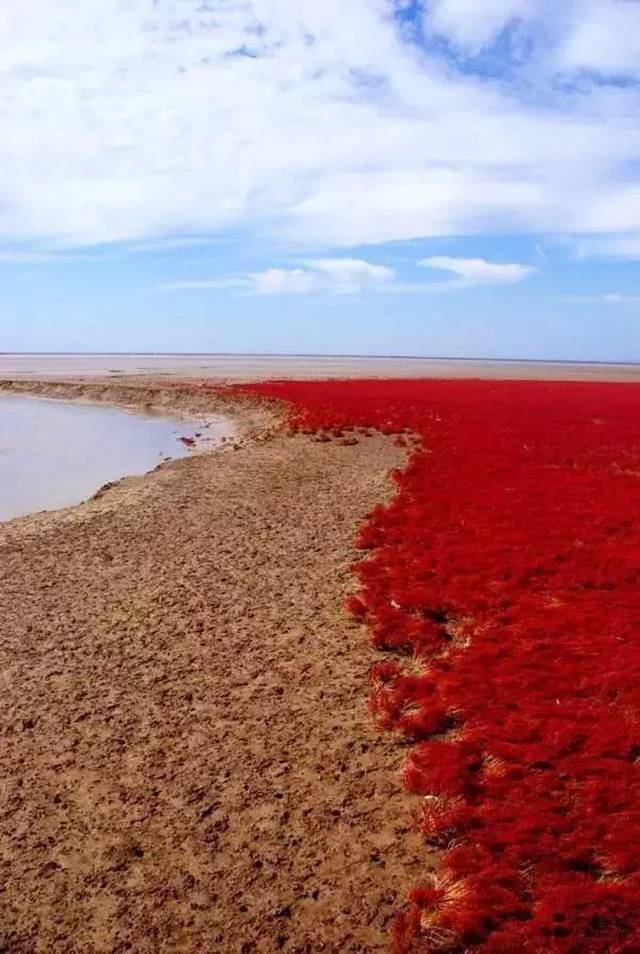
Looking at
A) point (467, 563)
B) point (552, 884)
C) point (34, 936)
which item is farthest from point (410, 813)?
point (467, 563)

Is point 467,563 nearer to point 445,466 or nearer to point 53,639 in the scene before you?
point 53,639

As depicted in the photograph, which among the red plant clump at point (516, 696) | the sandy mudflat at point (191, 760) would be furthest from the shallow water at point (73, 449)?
the red plant clump at point (516, 696)

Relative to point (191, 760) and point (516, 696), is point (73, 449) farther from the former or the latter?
point (516, 696)

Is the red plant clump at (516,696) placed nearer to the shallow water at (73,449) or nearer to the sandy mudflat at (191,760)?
the sandy mudflat at (191,760)

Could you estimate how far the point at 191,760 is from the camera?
7117mm

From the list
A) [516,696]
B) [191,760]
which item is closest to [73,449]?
[191,760]

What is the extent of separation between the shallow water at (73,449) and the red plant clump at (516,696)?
31.3 feet

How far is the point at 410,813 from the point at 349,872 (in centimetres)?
86

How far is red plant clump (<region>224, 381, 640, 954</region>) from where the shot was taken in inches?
201

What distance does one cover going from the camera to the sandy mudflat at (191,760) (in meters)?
5.24

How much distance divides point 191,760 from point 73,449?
25094mm

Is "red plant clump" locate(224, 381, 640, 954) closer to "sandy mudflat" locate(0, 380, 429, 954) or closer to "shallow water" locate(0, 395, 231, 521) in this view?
"sandy mudflat" locate(0, 380, 429, 954)

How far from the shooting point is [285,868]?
5645 millimetres

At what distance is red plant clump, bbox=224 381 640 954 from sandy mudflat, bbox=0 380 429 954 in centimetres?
39
